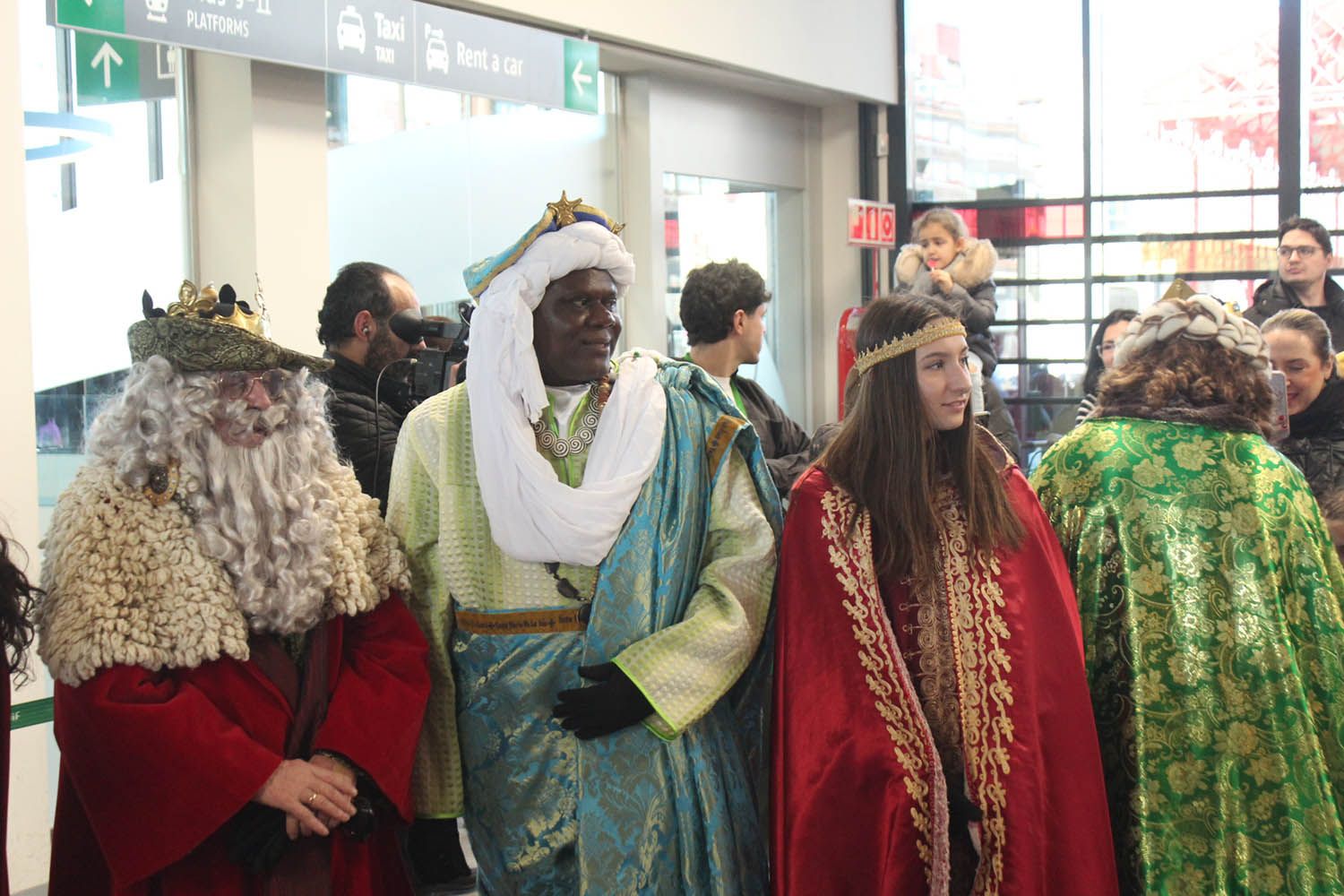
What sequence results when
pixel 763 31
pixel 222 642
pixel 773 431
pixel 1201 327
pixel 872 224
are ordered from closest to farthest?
pixel 222 642 < pixel 1201 327 < pixel 773 431 < pixel 763 31 < pixel 872 224

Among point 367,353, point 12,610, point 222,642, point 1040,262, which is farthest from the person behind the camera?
point 1040,262

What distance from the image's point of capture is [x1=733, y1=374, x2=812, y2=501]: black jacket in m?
3.68

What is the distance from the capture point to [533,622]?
241 centimetres

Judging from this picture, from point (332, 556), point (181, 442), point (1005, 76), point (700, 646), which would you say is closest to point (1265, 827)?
point (700, 646)

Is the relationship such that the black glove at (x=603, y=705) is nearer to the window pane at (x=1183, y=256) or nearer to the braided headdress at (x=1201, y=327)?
the braided headdress at (x=1201, y=327)

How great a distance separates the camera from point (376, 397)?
3334mm

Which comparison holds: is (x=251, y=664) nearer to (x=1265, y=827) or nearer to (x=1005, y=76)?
(x=1265, y=827)

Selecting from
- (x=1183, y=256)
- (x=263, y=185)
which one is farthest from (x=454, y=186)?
(x=1183, y=256)

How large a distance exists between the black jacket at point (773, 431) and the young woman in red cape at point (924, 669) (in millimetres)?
1097

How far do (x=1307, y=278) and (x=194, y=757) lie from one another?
181 inches

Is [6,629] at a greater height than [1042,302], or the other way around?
[1042,302]

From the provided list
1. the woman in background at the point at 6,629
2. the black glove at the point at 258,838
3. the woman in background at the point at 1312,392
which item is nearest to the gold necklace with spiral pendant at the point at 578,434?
the black glove at the point at 258,838

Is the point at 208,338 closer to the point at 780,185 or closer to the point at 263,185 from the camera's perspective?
the point at 263,185

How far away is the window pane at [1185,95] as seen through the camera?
788cm
